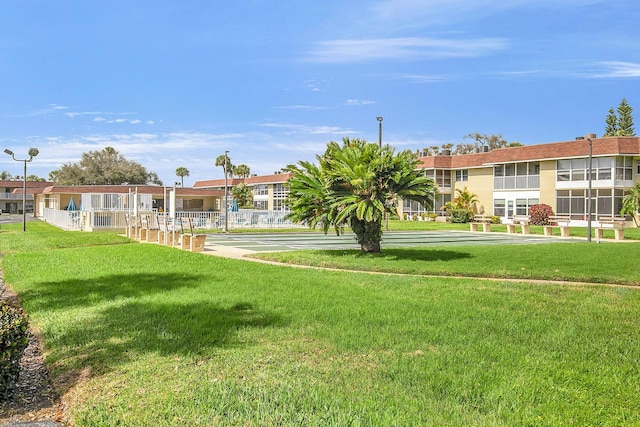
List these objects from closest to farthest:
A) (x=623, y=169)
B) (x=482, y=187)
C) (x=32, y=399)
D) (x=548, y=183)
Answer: (x=32, y=399) → (x=623, y=169) → (x=548, y=183) → (x=482, y=187)

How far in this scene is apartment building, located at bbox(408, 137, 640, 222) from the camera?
39781 mm

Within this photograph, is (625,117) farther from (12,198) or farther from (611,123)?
(12,198)

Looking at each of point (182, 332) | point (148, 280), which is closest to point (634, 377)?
point (182, 332)

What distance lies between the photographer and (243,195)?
258 feet

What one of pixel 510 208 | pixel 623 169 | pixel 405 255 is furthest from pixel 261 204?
pixel 405 255

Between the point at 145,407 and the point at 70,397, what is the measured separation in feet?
3.04

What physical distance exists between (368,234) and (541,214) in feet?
96.7

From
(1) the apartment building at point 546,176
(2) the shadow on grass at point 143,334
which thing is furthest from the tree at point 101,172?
(2) the shadow on grass at point 143,334

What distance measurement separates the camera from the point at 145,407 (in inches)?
183

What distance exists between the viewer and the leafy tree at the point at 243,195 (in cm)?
7819

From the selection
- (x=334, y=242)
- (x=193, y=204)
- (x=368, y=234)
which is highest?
(x=193, y=204)

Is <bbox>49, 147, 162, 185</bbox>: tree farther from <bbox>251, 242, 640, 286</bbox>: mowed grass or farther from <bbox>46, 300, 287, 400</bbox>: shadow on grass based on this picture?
<bbox>46, 300, 287, 400</bbox>: shadow on grass

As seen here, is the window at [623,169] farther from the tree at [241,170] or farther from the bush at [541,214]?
the tree at [241,170]

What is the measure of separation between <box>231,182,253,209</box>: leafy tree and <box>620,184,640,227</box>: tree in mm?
50453
